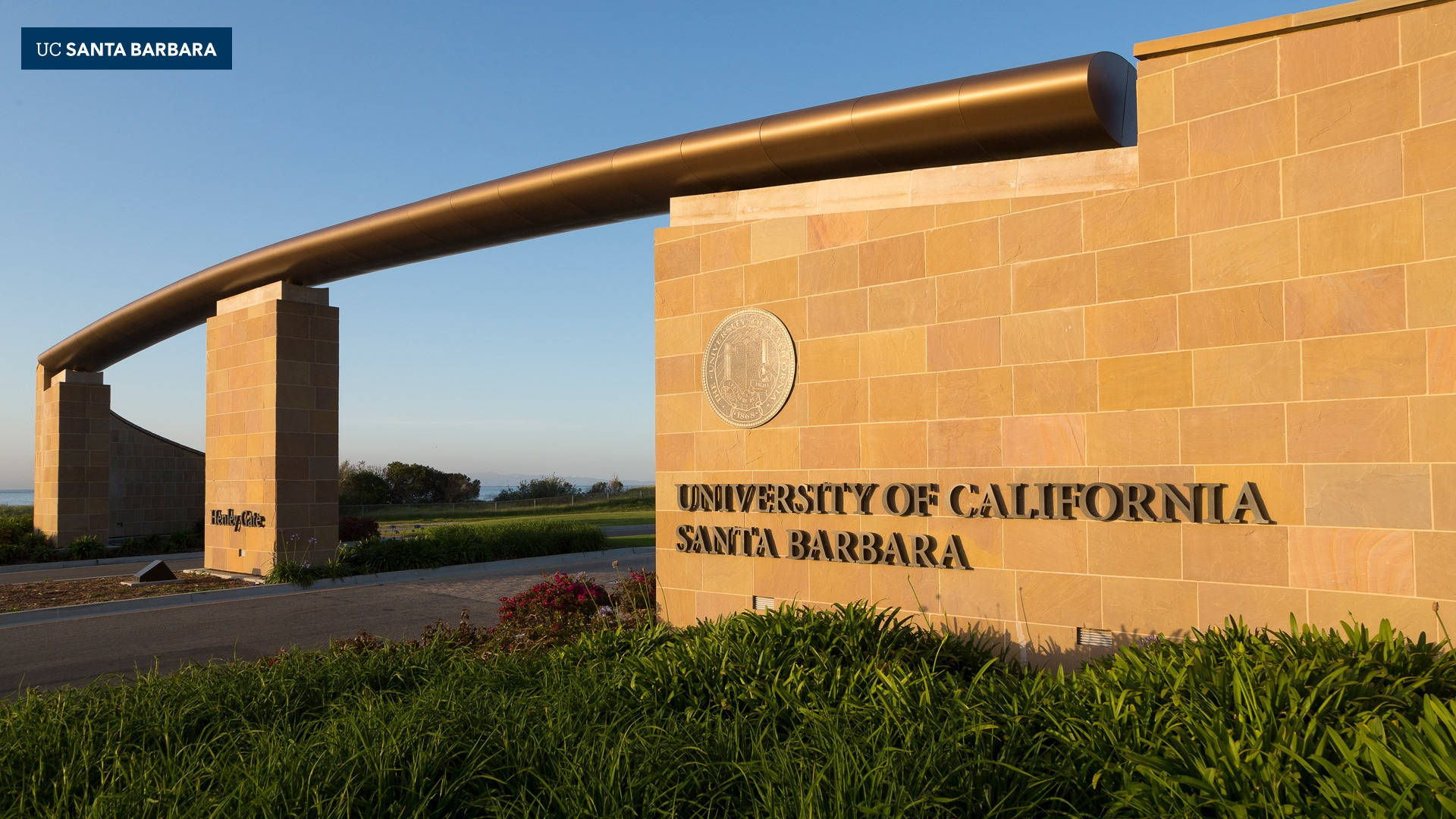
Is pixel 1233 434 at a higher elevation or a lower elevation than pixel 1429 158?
lower

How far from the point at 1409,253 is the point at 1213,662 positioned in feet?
11.6

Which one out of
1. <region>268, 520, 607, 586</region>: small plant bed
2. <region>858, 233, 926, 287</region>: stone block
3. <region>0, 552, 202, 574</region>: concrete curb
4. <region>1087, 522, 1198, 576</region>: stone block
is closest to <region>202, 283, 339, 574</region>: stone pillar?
<region>268, 520, 607, 586</region>: small plant bed

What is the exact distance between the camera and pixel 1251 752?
4.27 metres

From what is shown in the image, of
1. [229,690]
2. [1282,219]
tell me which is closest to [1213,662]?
[1282,219]

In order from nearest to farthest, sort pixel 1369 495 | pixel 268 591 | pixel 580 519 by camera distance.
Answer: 1. pixel 1369 495
2. pixel 268 591
3. pixel 580 519

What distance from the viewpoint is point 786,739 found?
5480 millimetres

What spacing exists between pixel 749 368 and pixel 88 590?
15.1m

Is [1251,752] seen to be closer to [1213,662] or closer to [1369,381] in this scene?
[1213,662]

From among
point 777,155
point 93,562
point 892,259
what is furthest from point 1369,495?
point 93,562

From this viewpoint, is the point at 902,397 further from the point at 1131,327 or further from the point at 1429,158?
the point at 1429,158

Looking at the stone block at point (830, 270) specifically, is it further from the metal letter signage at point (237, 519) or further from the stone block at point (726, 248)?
the metal letter signage at point (237, 519)

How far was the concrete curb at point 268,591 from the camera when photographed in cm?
1494

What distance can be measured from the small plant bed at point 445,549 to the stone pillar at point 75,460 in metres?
11.5

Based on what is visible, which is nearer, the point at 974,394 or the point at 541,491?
the point at 974,394
